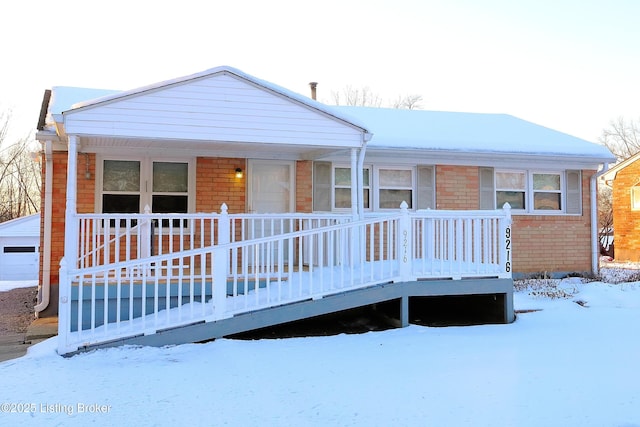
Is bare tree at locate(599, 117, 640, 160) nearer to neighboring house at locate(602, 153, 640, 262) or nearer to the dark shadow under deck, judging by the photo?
neighboring house at locate(602, 153, 640, 262)

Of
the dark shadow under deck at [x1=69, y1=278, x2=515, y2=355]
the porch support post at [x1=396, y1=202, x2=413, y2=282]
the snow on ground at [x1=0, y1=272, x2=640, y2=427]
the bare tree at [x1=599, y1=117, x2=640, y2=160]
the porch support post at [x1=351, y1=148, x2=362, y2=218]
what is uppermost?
the bare tree at [x1=599, y1=117, x2=640, y2=160]

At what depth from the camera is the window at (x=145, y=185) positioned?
9750 millimetres

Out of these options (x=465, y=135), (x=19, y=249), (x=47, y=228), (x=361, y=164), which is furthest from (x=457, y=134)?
(x=19, y=249)

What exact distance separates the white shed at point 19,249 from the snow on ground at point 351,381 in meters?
24.8

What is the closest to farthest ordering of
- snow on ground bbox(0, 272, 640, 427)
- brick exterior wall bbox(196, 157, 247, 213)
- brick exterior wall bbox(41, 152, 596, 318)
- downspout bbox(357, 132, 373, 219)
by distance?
snow on ground bbox(0, 272, 640, 427) < downspout bbox(357, 132, 373, 219) < brick exterior wall bbox(41, 152, 596, 318) < brick exterior wall bbox(196, 157, 247, 213)

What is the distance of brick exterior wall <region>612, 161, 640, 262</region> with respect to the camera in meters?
20.6

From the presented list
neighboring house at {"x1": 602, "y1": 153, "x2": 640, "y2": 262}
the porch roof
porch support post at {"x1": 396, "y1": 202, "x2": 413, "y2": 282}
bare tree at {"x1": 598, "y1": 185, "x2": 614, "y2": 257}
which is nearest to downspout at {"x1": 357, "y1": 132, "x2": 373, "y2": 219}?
the porch roof

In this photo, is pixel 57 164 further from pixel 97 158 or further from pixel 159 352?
pixel 159 352

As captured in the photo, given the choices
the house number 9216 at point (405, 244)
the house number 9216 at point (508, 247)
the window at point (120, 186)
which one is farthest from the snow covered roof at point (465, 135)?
the window at point (120, 186)

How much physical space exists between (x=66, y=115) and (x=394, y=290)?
494 centimetres

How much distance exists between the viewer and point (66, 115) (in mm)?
6824

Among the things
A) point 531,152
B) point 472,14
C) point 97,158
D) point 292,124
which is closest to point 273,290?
point 292,124

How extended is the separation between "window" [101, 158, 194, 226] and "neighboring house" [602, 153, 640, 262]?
1792 centimetres

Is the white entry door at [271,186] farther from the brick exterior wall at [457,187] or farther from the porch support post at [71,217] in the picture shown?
the porch support post at [71,217]
